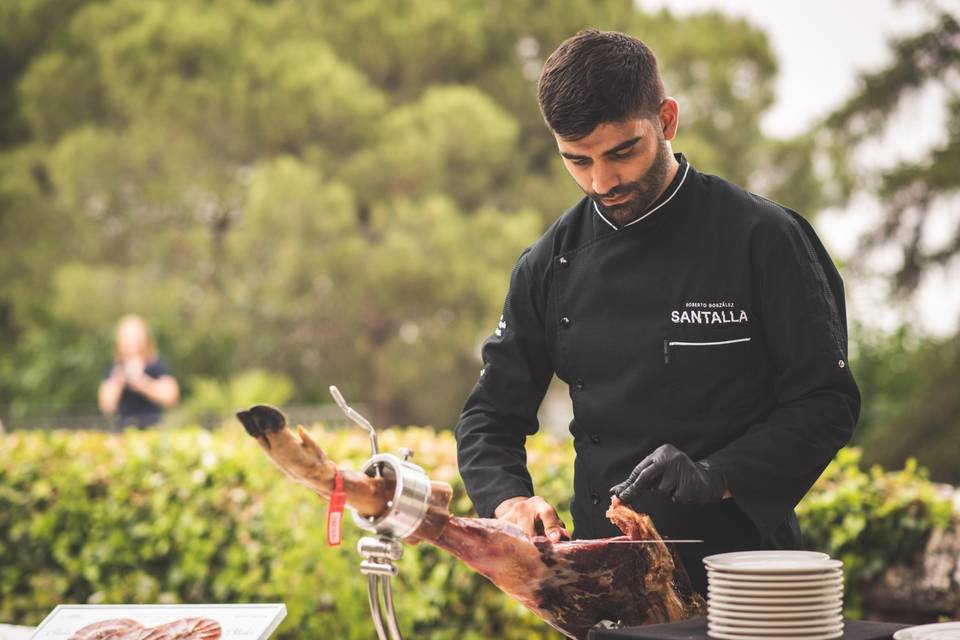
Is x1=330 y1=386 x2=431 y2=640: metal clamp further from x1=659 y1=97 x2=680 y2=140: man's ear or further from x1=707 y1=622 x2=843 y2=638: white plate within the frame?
x1=659 y1=97 x2=680 y2=140: man's ear

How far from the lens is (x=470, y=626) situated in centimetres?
450

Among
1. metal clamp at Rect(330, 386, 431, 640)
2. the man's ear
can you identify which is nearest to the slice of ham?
metal clamp at Rect(330, 386, 431, 640)

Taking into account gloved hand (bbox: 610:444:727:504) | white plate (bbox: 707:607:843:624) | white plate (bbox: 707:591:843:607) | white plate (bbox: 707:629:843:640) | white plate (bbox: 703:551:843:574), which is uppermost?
gloved hand (bbox: 610:444:727:504)

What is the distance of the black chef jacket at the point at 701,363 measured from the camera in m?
2.06

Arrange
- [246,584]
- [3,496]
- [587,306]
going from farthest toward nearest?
[3,496], [246,584], [587,306]

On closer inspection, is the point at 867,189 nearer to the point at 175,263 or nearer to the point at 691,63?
the point at 691,63

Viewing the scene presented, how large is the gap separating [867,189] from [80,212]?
499 inches

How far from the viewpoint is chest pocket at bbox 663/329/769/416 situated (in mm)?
2135

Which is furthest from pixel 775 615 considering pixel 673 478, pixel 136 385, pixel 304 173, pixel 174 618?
pixel 304 173

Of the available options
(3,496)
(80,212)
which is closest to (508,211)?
(80,212)

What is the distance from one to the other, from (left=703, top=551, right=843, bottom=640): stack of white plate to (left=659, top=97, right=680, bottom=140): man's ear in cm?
84

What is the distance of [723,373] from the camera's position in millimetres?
2139

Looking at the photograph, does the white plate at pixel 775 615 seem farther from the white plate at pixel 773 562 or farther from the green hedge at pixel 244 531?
the green hedge at pixel 244 531

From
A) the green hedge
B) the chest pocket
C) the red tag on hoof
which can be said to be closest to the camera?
the red tag on hoof
